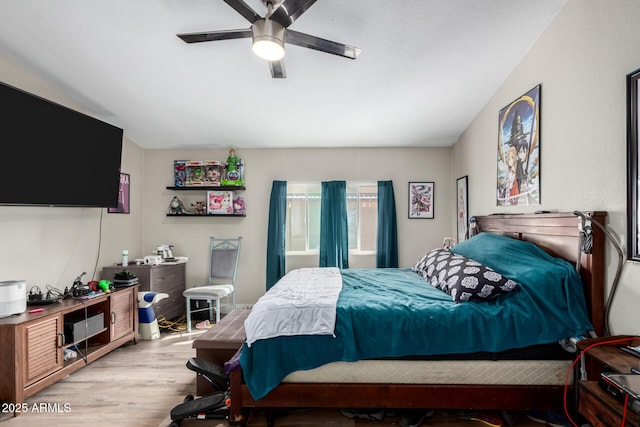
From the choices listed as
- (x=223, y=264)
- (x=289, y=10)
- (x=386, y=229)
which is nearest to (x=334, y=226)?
(x=386, y=229)

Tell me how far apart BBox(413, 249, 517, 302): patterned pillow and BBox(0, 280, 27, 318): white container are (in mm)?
3073

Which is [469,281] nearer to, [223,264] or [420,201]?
Answer: [420,201]

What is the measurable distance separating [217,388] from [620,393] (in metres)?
2.22

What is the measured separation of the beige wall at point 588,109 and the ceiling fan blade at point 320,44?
56.5 inches

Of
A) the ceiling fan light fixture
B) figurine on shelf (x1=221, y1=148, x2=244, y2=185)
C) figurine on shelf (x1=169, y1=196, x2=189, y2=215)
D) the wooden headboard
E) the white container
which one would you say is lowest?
the white container

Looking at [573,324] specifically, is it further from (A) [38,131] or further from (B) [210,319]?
(A) [38,131]

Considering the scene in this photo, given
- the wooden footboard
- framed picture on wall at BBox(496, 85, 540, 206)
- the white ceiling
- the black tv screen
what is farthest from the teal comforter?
the black tv screen

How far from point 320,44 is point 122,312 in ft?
10.1

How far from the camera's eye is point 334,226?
4.37 metres

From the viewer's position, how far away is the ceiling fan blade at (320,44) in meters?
1.84

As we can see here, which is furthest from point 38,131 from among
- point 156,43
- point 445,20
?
point 445,20

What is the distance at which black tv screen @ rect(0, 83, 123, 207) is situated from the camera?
2.36m

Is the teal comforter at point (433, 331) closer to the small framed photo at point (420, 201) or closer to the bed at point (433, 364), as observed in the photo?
the bed at point (433, 364)

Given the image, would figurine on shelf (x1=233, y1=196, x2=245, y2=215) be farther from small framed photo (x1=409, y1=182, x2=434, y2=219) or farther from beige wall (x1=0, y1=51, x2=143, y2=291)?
small framed photo (x1=409, y1=182, x2=434, y2=219)
